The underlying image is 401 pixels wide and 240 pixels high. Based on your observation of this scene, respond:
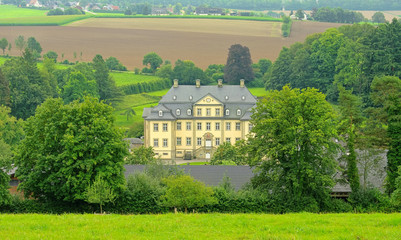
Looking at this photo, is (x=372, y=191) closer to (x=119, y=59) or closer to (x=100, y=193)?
(x=100, y=193)

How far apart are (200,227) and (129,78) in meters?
101

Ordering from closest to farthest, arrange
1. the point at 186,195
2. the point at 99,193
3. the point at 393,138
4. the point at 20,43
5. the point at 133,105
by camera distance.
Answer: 1. the point at 99,193
2. the point at 186,195
3. the point at 393,138
4. the point at 133,105
5. the point at 20,43

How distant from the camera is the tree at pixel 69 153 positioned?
41.3m

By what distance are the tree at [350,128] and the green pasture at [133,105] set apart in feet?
174

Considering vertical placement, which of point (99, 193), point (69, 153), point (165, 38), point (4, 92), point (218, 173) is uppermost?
point (165, 38)

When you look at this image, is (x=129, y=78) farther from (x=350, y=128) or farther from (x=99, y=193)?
(x=99, y=193)

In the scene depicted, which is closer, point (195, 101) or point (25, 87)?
point (195, 101)

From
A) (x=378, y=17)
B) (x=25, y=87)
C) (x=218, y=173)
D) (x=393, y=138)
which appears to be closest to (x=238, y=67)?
(x=25, y=87)

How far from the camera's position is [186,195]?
129ft

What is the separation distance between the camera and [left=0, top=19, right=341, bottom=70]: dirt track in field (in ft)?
498

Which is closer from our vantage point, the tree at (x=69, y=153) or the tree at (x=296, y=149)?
the tree at (x=69, y=153)

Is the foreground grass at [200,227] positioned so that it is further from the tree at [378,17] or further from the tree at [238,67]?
the tree at [378,17]

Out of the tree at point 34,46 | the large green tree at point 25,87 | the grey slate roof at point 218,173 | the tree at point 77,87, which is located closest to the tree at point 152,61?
the tree at point 34,46

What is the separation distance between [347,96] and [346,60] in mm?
56878
